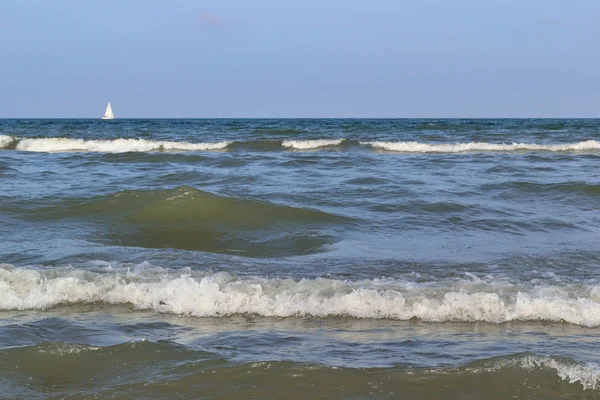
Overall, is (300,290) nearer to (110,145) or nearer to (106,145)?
(110,145)

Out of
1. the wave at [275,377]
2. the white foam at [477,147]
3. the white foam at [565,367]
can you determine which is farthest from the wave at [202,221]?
the white foam at [477,147]

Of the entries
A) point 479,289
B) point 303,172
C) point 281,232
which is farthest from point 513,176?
point 479,289

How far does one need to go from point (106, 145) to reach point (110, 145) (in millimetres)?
174

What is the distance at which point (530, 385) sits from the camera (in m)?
3.28

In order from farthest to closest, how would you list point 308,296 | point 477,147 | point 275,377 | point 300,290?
point 477,147, point 300,290, point 308,296, point 275,377

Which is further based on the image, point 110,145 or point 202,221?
point 110,145

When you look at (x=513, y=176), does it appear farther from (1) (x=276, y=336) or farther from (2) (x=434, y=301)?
(1) (x=276, y=336)

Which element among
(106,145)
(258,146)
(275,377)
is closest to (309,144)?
(258,146)

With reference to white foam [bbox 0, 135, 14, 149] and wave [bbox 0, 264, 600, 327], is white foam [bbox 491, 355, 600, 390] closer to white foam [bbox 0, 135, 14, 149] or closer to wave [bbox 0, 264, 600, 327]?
wave [bbox 0, 264, 600, 327]

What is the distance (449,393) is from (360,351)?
0.67 m

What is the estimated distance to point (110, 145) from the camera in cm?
2366

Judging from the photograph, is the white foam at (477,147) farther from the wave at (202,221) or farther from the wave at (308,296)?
the wave at (308,296)

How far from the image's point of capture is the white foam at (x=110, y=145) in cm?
2291

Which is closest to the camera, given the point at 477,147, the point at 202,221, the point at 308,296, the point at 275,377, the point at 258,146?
the point at 275,377
